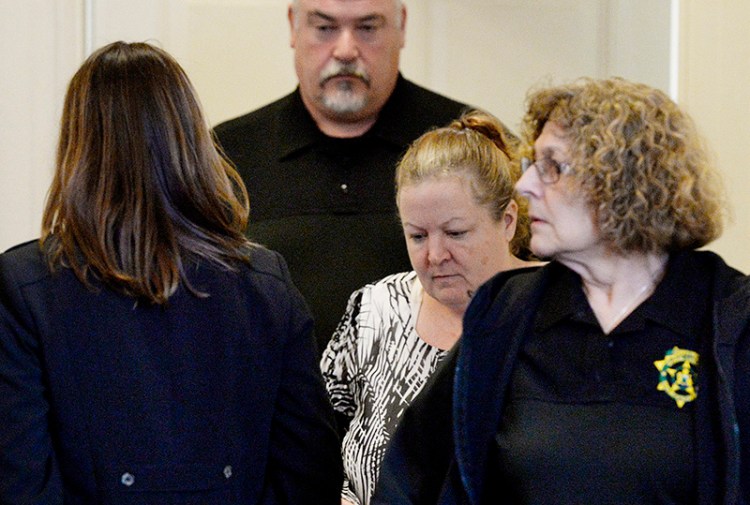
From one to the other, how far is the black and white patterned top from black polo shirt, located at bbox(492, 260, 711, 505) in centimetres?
48

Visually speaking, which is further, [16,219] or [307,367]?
[16,219]

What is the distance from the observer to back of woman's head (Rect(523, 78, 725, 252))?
6.55ft

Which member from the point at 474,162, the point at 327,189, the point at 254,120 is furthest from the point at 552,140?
the point at 254,120

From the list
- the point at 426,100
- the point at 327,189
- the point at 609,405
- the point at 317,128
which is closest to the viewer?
the point at 609,405

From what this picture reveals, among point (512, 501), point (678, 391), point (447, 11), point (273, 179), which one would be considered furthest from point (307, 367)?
point (447, 11)

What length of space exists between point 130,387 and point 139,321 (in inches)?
4.1

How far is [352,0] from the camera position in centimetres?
323

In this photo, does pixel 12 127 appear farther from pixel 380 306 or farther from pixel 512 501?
pixel 512 501

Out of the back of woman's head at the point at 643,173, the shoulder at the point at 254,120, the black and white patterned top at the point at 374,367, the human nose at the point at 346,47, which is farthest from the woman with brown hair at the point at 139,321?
the shoulder at the point at 254,120

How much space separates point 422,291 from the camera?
271cm

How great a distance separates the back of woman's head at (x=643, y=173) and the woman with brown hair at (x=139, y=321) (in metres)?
0.55

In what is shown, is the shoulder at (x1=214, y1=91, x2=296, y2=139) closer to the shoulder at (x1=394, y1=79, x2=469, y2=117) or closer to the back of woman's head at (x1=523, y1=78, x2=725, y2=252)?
the shoulder at (x1=394, y1=79, x2=469, y2=117)

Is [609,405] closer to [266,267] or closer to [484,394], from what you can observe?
[484,394]

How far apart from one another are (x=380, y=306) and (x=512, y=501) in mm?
758
